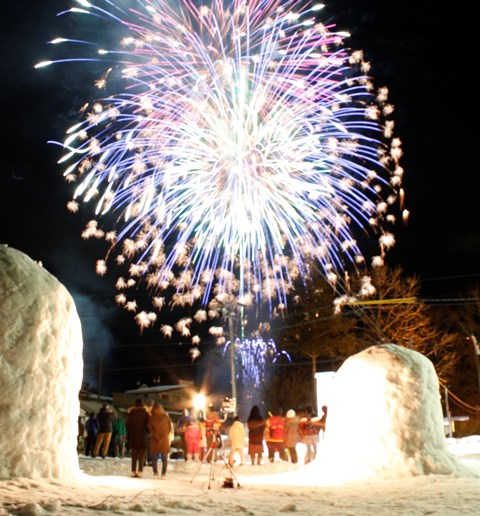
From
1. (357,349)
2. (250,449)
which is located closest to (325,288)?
(357,349)

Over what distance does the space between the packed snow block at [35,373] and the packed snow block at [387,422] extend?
6136 millimetres

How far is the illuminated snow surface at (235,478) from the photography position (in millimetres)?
8602

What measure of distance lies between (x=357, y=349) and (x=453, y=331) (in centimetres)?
1047

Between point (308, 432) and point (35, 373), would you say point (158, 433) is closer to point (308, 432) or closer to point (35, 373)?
point (35, 373)

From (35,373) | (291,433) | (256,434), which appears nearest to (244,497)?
(35,373)

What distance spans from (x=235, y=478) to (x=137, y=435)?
323 cm

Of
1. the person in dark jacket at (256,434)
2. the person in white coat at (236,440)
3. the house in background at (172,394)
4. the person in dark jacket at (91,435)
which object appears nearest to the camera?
the person in white coat at (236,440)

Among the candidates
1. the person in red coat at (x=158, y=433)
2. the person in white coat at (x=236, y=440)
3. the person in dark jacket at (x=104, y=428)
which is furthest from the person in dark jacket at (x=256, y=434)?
the person in red coat at (x=158, y=433)

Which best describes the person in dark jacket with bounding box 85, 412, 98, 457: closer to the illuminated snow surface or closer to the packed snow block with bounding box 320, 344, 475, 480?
the illuminated snow surface

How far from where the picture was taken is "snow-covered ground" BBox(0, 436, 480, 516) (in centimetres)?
769

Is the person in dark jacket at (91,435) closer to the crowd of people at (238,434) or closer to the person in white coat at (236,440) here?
the crowd of people at (238,434)

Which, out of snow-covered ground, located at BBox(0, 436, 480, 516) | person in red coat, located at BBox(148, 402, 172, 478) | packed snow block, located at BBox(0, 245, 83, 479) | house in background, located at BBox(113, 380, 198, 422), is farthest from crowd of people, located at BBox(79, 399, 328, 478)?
house in background, located at BBox(113, 380, 198, 422)

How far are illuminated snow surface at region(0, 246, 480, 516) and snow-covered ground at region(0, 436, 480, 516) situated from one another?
0.02 m

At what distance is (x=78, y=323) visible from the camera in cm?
1123
